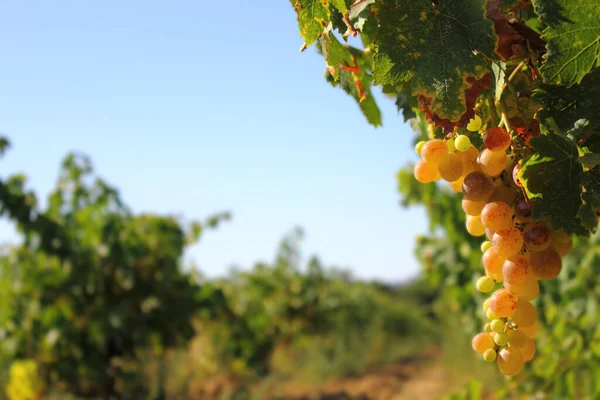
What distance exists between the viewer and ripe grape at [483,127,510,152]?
0.73 metres

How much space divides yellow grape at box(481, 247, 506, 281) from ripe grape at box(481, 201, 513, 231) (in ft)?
0.19

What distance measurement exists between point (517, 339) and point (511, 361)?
0.10 ft

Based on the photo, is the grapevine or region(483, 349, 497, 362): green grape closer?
the grapevine

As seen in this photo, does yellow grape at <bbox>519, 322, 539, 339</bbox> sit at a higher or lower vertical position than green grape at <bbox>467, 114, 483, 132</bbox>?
lower

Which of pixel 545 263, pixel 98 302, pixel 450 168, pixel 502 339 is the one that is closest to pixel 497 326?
pixel 502 339

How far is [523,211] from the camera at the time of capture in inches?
29.8

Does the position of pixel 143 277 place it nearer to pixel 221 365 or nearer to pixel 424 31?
pixel 221 365

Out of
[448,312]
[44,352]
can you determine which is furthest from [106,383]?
[448,312]

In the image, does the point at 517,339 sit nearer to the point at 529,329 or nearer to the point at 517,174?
the point at 529,329

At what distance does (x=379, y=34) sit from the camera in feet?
2.51

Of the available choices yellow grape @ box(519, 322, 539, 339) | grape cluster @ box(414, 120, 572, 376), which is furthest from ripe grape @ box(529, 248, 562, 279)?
yellow grape @ box(519, 322, 539, 339)

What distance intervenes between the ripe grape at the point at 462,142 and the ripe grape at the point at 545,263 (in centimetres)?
16

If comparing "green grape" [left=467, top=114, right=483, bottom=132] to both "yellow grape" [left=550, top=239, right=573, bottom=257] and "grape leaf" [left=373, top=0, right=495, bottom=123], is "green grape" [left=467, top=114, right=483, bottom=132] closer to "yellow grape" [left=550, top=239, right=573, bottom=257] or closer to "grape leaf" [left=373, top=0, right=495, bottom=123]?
"grape leaf" [left=373, top=0, right=495, bottom=123]

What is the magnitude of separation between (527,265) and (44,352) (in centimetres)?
626
